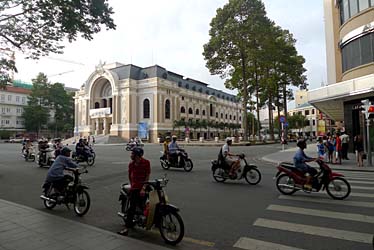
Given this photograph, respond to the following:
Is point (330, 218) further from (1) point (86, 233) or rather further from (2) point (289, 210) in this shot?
(1) point (86, 233)

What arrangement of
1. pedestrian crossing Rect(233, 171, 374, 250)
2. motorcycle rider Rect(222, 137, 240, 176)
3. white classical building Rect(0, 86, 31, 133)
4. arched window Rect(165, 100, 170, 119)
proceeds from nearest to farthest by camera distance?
pedestrian crossing Rect(233, 171, 374, 250), motorcycle rider Rect(222, 137, 240, 176), arched window Rect(165, 100, 170, 119), white classical building Rect(0, 86, 31, 133)

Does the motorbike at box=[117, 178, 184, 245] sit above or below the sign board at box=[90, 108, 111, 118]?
below

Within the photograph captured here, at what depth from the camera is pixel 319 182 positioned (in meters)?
7.18

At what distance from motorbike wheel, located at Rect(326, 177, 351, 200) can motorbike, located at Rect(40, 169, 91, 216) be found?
596cm

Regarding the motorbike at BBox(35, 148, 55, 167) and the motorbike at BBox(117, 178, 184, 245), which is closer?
the motorbike at BBox(117, 178, 184, 245)

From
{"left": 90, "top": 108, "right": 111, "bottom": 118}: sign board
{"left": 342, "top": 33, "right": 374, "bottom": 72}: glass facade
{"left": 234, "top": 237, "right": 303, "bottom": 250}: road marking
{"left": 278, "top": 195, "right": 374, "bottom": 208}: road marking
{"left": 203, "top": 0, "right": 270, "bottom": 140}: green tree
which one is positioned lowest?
{"left": 234, "top": 237, "right": 303, "bottom": 250}: road marking

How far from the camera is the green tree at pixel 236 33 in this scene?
33.2m

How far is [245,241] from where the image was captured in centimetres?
430

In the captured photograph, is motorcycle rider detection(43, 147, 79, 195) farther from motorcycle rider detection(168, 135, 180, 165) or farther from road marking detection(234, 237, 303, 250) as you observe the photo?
motorcycle rider detection(168, 135, 180, 165)

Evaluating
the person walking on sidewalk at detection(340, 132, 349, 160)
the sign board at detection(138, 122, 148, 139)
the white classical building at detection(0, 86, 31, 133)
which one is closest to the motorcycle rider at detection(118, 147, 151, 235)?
the person walking on sidewalk at detection(340, 132, 349, 160)

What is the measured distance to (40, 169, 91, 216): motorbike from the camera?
234 inches

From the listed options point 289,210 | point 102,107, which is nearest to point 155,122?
point 102,107

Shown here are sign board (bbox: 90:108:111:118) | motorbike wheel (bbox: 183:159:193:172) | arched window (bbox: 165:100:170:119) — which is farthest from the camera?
sign board (bbox: 90:108:111:118)

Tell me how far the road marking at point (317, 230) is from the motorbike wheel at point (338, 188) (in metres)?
2.62
